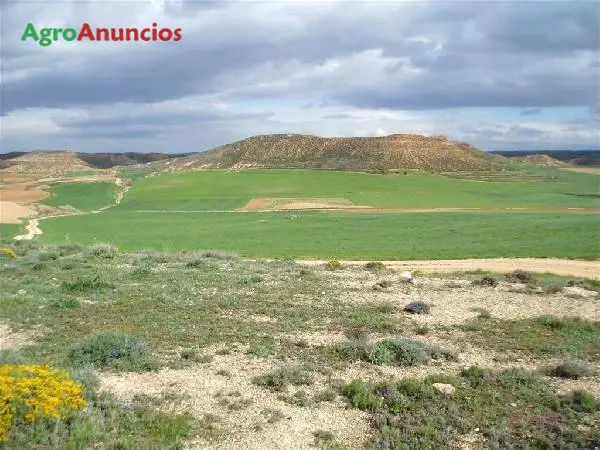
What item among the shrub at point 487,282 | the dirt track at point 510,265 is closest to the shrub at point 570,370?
the shrub at point 487,282

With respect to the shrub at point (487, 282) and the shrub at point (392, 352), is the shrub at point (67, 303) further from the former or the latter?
the shrub at point (487, 282)

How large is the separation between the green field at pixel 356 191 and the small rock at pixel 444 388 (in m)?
68.0

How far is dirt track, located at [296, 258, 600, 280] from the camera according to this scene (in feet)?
97.1

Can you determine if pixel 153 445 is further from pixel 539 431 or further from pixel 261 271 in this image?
pixel 261 271

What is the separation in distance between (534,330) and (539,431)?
707 centimetres

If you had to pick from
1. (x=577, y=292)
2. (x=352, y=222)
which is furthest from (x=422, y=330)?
(x=352, y=222)

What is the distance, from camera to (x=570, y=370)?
12.6 meters

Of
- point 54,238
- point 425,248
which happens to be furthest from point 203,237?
point 425,248

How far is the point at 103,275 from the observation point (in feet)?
80.5

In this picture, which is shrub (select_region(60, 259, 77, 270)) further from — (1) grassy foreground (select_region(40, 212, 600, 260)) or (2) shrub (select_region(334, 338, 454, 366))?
(2) shrub (select_region(334, 338, 454, 366))

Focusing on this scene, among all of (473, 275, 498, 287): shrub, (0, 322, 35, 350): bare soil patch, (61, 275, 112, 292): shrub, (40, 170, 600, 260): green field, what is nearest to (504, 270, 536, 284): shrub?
(473, 275, 498, 287): shrub

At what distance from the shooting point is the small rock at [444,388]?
1172 cm

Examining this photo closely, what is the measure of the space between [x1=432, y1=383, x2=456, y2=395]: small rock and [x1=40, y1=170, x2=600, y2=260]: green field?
2402cm

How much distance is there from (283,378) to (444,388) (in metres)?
3.52
